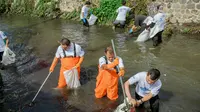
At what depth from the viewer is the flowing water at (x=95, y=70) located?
789 cm

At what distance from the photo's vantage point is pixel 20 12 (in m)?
22.1

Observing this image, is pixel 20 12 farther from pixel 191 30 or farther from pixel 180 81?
pixel 180 81

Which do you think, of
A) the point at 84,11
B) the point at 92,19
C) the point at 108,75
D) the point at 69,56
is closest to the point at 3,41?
the point at 69,56

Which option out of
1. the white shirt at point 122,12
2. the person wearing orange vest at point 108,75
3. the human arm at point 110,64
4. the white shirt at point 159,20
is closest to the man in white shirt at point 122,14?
the white shirt at point 122,12

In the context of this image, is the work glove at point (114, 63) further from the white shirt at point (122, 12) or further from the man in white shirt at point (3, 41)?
the white shirt at point (122, 12)

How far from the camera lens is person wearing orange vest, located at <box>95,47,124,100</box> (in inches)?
278

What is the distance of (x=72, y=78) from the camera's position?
8.41 meters

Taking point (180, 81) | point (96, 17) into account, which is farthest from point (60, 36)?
point (180, 81)

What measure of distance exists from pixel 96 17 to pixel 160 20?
5598 mm

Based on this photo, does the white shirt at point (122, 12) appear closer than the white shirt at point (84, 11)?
Yes

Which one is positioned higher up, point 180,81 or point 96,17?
point 96,17

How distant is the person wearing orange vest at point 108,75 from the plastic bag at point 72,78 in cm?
93

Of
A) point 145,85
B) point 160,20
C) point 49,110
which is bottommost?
point 49,110

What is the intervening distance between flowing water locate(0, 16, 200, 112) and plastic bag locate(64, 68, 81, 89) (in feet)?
→ 0.61
